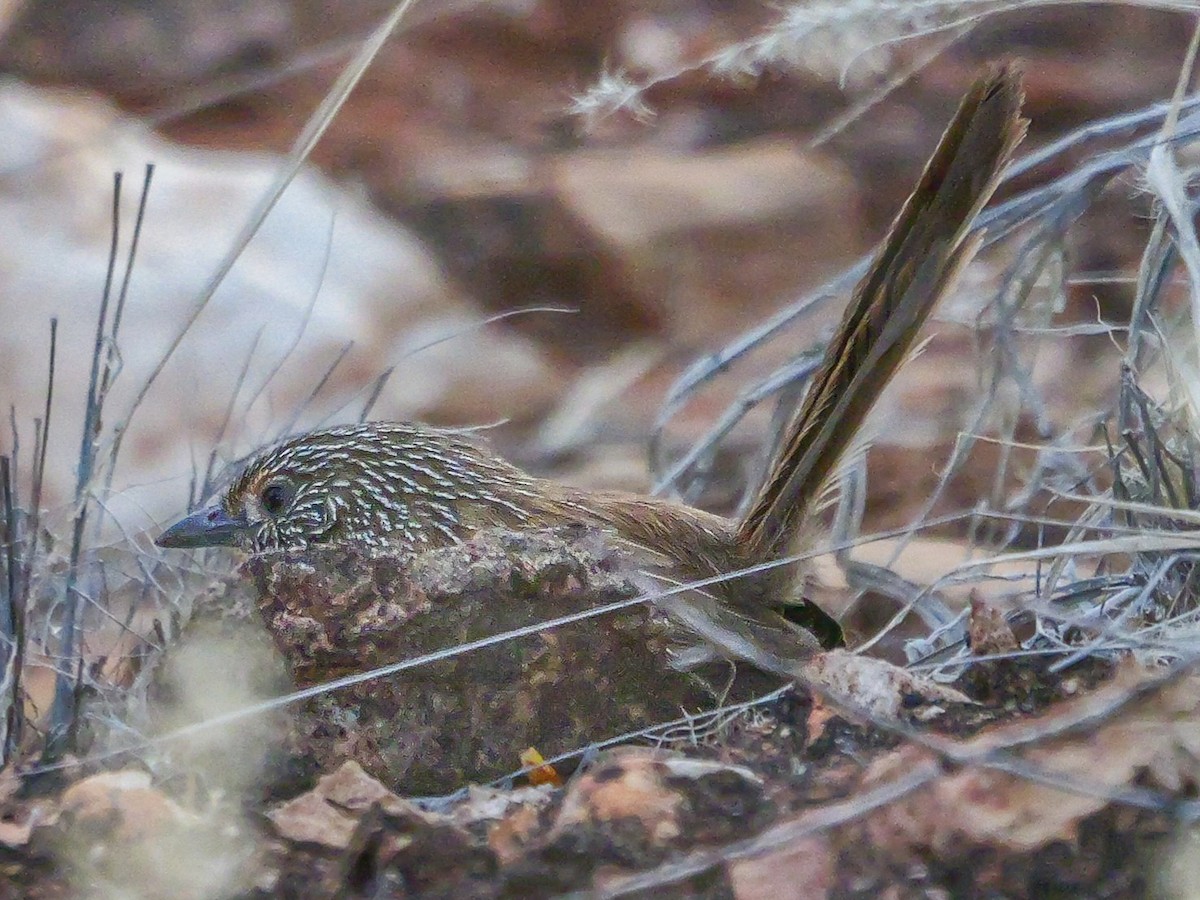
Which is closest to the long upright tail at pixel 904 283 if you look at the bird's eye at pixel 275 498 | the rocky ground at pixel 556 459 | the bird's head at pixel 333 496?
the rocky ground at pixel 556 459

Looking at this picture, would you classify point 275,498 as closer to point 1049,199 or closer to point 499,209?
point 1049,199

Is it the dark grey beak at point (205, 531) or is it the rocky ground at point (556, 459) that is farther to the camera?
the dark grey beak at point (205, 531)

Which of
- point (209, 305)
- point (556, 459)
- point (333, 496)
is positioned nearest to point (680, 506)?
point (333, 496)

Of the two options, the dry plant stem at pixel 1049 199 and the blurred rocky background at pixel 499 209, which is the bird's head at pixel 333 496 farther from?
the blurred rocky background at pixel 499 209

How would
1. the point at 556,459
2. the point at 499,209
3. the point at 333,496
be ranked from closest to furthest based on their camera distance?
the point at 333,496, the point at 556,459, the point at 499,209

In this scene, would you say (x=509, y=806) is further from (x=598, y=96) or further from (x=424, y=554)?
(x=598, y=96)

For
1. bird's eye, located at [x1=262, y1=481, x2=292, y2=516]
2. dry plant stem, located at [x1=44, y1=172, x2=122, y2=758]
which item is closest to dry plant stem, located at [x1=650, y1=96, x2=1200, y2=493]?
bird's eye, located at [x1=262, y1=481, x2=292, y2=516]
